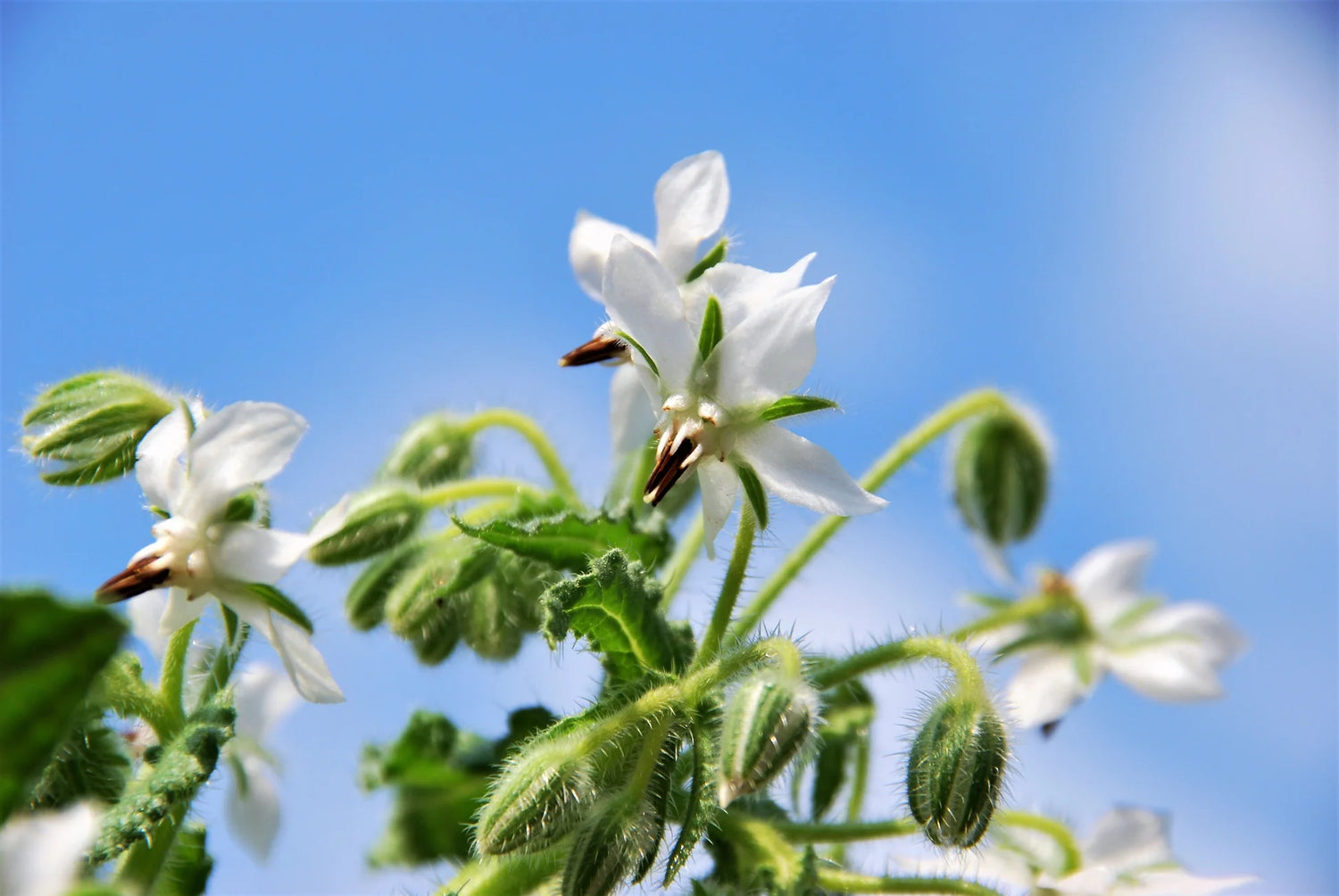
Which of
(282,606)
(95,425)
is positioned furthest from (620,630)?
(95,425)

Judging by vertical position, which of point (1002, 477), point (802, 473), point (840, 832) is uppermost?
point (1002, 477)

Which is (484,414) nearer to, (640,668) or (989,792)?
(640,668)

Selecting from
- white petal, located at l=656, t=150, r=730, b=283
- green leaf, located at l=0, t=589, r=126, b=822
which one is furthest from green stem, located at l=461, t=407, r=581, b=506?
green leaf, located at l=0, t=589, r=126, b=822

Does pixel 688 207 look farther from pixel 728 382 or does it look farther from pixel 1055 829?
pixel 1055 829

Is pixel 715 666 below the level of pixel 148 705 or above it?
above

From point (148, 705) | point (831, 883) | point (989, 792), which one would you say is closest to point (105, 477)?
point (148, 705)

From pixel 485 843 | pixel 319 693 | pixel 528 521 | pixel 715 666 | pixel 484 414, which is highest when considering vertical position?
pixel 484 414
